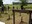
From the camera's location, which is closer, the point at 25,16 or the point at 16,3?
the point at 25,16

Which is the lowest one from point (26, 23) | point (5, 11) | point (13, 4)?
point (26, 23)

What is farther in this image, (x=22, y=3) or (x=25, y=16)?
(x=22, y=3)

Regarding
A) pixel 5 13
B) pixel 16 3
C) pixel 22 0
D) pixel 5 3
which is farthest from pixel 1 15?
pixel 22 0

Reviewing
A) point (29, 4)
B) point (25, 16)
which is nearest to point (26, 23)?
→ point (25, 16)

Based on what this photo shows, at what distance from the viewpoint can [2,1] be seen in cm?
348

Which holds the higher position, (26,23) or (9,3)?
(9,3)

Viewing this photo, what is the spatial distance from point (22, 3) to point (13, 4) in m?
0.38

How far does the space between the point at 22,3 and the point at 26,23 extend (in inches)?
40.9

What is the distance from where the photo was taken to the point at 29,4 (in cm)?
342

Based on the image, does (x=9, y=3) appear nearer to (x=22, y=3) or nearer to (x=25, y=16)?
(x=22, y=3)

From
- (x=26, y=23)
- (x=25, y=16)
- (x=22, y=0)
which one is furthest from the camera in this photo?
(x=22, y=0)

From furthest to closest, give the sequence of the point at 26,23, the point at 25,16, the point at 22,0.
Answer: the point at 22,0 → the point at 25,16 → the point at 26,23

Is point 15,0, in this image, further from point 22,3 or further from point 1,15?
point 1,15

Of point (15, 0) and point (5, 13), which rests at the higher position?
point (15, 0)
